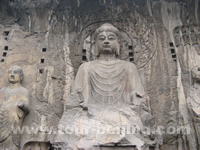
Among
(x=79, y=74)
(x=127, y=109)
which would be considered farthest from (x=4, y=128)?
(x=127, y=109)

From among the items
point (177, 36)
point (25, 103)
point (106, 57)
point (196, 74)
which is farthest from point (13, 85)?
point (177, 36)

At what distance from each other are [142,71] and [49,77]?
2283mm

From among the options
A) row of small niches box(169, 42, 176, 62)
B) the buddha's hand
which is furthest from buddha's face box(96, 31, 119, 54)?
the buddha's hand

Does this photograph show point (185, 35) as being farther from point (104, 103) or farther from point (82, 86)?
point (82, 86)

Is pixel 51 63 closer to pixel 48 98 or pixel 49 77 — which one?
pixel 49 77

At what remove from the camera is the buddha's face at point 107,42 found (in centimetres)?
704

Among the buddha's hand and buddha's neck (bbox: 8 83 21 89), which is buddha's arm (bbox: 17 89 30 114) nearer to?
the buddha's hand

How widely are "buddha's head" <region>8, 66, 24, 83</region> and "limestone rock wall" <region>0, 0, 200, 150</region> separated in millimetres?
342

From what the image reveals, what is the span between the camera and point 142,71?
7.59m

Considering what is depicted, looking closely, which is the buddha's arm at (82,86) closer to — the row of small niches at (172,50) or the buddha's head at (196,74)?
the row of small niches at (172,50)

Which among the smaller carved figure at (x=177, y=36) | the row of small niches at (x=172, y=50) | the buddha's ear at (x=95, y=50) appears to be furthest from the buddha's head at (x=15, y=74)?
the smaller carved figure at (x=177, y=36)

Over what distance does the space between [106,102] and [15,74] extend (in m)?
2.15

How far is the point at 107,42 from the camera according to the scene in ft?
23.0

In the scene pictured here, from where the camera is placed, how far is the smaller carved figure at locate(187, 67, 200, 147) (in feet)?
19.9
